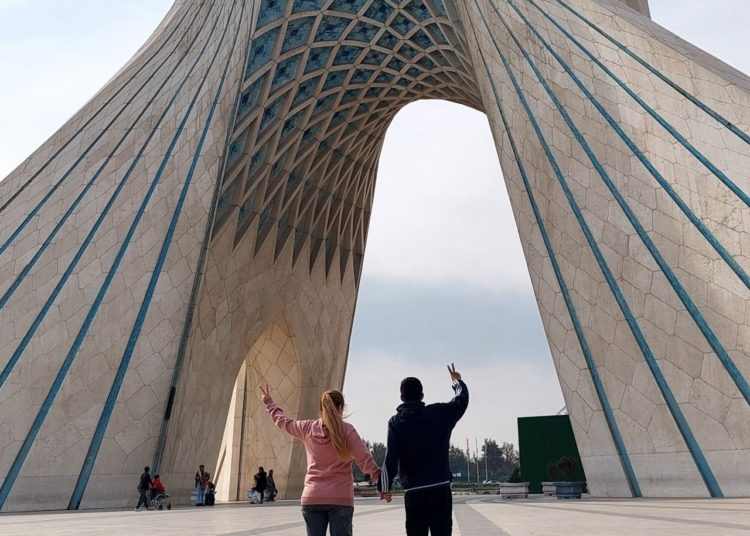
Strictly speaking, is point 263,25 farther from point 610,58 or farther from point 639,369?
point 639,369

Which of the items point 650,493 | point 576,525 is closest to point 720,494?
point 650,493

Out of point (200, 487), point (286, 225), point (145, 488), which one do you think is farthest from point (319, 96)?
point (145, 488)

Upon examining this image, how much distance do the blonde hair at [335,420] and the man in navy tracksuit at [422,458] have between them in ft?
0.66

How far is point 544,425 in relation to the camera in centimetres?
1903

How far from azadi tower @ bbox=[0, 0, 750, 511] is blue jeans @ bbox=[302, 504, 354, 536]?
6.90m

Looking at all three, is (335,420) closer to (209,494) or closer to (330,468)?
(330,468)

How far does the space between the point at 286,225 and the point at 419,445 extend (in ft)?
54.1

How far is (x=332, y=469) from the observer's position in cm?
284

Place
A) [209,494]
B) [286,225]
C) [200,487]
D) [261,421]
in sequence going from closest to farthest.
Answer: [200,487] < [209,494] < [286,225] < [261,421]

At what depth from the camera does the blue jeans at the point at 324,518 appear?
276 cm

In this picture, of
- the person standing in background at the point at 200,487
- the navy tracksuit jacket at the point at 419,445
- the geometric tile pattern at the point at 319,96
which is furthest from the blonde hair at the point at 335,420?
the geometric tile pattern at the point at 319,96

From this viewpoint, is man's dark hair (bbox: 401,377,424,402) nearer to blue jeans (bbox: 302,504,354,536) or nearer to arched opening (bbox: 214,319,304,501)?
blue jeans (bbox: 302,504,354,536)

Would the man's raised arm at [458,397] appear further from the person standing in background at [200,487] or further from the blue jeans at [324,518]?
the person standing in background at [200,487]

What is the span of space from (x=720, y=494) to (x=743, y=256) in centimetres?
286
